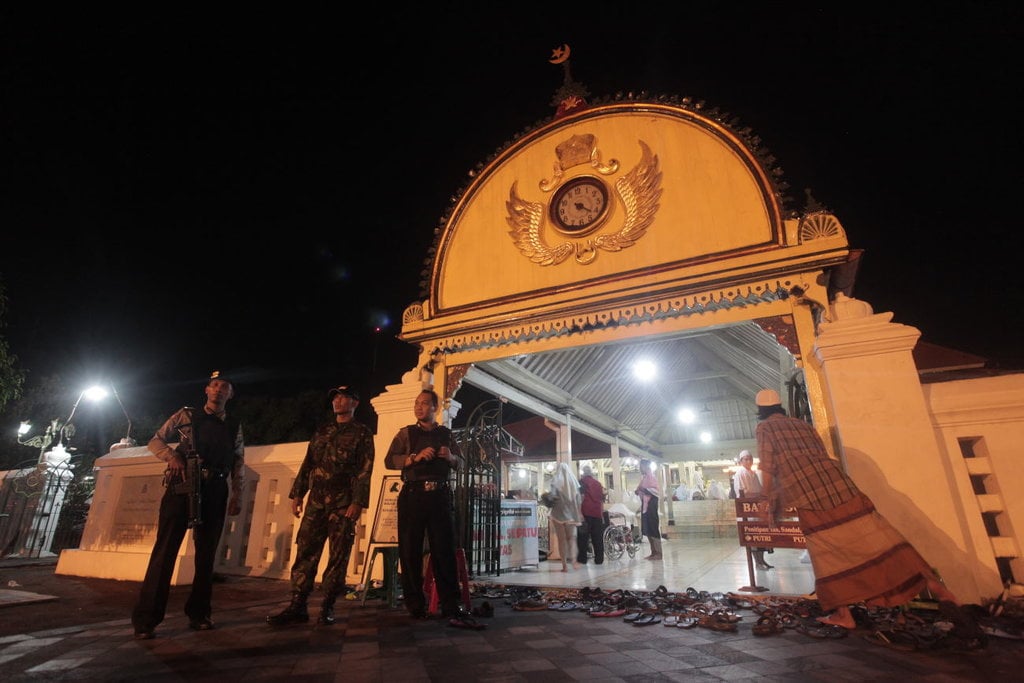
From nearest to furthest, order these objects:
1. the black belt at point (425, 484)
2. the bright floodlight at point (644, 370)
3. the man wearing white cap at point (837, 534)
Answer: the man wearing white cap at point (837, 534) < the black belt at point (425, 484) < the bright floodlight at point (644, 370)

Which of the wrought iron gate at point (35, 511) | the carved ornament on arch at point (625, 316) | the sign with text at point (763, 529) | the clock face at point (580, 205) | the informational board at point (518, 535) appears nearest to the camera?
the sign with text at point (763, 529)

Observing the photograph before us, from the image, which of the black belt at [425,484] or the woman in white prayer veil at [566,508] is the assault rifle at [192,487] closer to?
the black belt at [425,484]

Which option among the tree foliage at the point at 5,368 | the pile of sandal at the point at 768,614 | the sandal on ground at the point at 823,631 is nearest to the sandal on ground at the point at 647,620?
the pile of sandal at the point at 768,614

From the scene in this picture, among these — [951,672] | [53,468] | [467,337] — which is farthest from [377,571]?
[53,468]

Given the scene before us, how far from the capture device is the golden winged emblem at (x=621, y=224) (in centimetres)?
595

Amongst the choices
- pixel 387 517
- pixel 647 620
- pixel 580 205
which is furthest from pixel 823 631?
pixel 580 205

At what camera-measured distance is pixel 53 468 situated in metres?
9.83

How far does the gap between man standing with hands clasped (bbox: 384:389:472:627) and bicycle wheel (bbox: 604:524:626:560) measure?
5567 millimetres

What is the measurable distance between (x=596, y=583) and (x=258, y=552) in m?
4.47

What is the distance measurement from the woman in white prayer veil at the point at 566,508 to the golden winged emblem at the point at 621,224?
3815 millimetres

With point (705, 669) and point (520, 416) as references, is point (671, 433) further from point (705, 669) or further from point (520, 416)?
point (705, 669)

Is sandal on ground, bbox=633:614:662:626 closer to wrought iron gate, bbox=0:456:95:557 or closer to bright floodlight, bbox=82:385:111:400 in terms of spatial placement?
wrought iron gate, bbox=0:456:95:557

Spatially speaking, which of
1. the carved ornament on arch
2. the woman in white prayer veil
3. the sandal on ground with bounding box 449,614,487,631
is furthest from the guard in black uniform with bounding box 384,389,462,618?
the woman in white prayer veil

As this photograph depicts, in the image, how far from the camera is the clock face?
632cm
